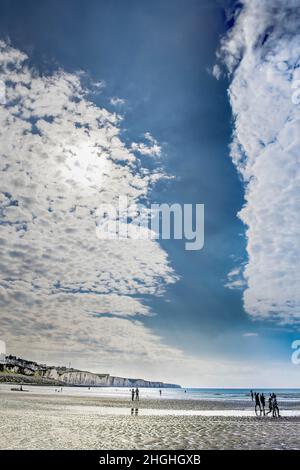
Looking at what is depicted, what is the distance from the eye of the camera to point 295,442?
71.4 feet

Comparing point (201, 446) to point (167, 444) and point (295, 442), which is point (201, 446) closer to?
point (167, 444)

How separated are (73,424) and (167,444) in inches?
409
